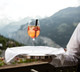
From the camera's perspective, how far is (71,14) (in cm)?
3688

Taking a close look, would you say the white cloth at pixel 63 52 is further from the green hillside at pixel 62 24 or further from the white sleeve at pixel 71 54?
the green hillside at pixel 62 24

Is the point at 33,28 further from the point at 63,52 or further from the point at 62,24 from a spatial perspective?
the point at 62,24

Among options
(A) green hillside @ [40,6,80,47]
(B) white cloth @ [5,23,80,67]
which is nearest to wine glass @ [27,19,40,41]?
(B) white cloth @ [5,23,80,67]

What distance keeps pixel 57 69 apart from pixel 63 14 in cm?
3860

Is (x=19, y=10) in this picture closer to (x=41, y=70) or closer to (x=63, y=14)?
(x=63, y=14)

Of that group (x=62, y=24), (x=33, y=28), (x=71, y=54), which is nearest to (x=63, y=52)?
(x=71, y=54)

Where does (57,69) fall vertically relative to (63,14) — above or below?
below

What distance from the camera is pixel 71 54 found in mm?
767

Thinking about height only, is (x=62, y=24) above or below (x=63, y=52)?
above

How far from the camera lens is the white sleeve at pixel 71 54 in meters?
0.74

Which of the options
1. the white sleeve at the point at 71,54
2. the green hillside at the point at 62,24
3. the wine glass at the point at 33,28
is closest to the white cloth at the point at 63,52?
the white sleeve at the point at 71,54

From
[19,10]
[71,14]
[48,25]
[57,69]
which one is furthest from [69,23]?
[57,69]

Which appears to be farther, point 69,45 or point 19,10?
point 19,10

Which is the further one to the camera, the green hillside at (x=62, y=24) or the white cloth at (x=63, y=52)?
the green hillside at (x=62, y=24)
